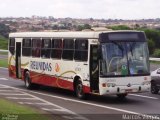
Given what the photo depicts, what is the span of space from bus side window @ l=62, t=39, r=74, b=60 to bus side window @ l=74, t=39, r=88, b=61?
428 mm

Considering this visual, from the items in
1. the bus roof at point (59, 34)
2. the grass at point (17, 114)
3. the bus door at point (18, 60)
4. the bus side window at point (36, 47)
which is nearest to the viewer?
the grass at point (17, 114)

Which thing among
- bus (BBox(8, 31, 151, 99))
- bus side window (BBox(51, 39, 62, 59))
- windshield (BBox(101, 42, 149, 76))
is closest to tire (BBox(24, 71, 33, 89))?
bus (BBox(8, 31, 151, 99))

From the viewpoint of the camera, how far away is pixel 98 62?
20.3m

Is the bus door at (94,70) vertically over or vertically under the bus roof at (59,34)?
under

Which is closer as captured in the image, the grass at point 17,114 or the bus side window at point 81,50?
the grass at point 17,114

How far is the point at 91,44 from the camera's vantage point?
68.9ft

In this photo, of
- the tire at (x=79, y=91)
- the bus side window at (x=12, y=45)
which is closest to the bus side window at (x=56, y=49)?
the tire at (x=79, y=91)

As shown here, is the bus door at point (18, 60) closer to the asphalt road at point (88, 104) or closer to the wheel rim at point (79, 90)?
the asphalt road at point (88, 104)

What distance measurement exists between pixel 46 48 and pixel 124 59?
573cm

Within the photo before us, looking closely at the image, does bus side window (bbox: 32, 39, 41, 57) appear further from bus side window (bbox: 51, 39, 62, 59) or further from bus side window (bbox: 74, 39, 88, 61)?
bus side window (bbox: 74, 39, 88, 61)

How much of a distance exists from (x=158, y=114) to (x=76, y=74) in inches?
238

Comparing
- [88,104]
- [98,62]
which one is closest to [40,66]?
[98,62]

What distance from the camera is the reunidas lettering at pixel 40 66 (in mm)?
24875

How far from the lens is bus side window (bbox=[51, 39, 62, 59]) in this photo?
23.9 metres
